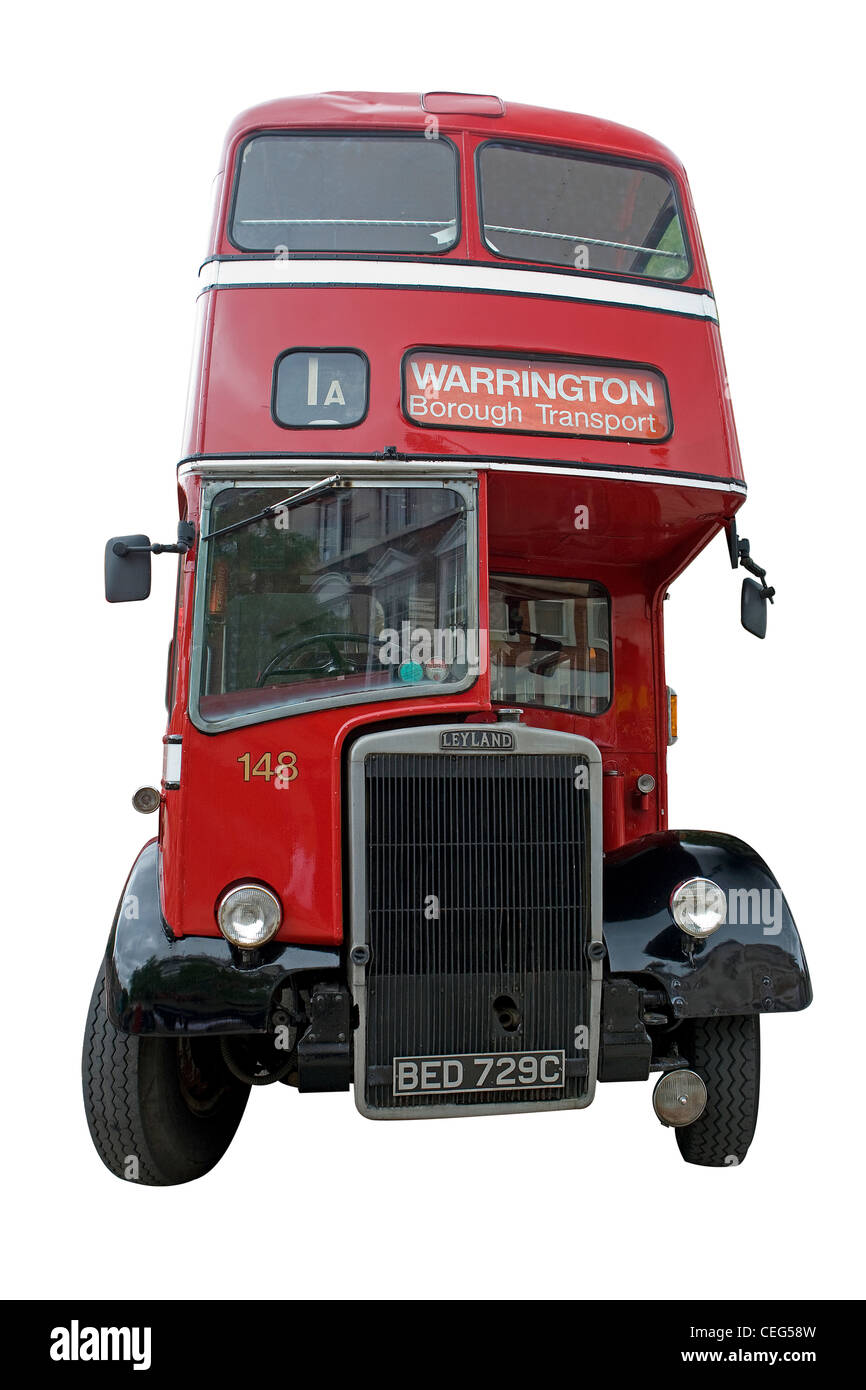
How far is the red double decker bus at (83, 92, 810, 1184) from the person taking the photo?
15.4 ft

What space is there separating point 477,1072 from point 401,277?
11.7 feet

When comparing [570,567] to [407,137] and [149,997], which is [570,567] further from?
[149,997]

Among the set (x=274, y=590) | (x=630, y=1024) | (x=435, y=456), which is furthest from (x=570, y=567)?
(x=630, y=1024)

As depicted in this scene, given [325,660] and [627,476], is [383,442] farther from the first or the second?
[627,476]

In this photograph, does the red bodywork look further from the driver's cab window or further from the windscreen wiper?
the driver's cab window

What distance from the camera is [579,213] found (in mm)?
5664

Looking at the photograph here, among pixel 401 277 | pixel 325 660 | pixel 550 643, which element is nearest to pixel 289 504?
pixel 325 660

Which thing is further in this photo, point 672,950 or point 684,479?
point 684,479

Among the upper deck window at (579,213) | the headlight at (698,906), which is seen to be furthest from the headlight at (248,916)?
the upper deck window at (579,213)

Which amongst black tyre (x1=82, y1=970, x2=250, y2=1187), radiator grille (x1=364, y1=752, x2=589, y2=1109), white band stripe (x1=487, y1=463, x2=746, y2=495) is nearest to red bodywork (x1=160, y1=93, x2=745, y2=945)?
white band stripe (x1=487, y1=463, x2=746, y2=495)

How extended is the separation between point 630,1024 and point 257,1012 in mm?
1610

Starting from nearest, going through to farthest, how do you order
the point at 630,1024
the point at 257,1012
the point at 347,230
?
the point at 257,1012, the point at 630,1024, the point at 347,230

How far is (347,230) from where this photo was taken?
17.1 feet

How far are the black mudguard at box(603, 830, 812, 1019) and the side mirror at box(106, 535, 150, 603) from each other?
8.52 ft
